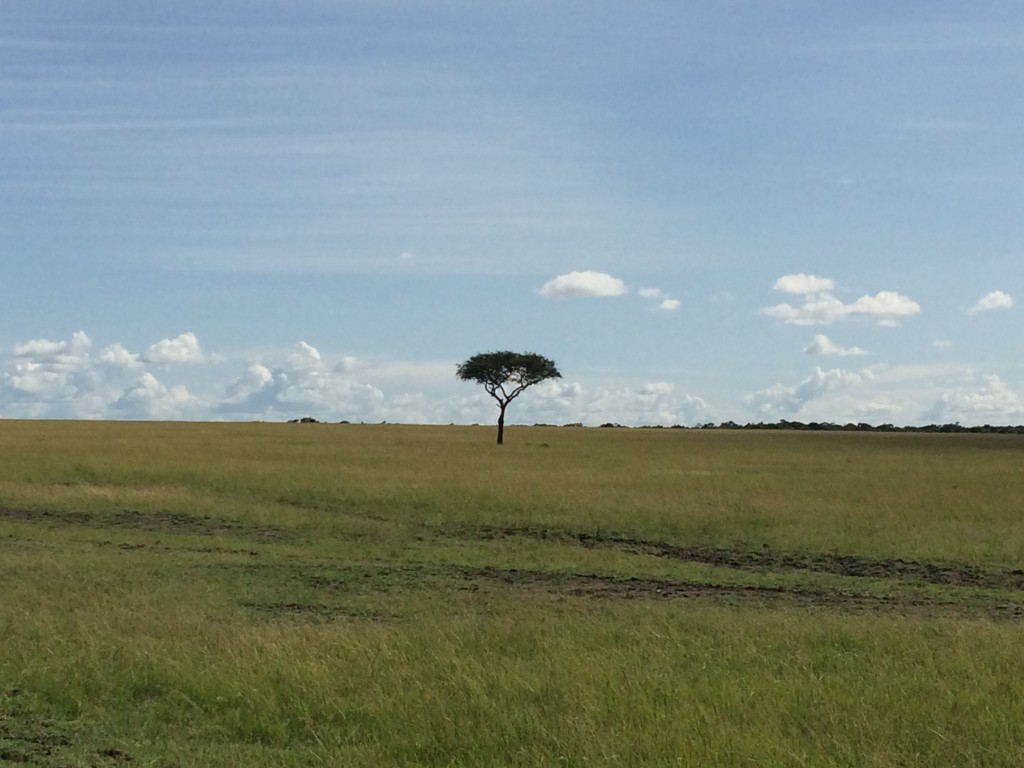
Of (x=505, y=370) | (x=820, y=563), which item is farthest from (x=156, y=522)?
(x=505, y=370)

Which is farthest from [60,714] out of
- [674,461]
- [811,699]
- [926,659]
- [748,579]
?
[674,461]

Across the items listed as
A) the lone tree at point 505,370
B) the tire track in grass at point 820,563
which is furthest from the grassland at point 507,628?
the lone tree at point 505,370

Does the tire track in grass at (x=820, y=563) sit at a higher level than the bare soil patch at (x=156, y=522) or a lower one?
higher

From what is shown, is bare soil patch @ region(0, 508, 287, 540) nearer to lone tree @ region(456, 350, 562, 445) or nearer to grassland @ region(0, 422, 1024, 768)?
grassland @ region(0, 422, 1024, 768)

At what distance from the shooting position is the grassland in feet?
30.6

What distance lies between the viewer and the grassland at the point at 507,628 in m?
9.31

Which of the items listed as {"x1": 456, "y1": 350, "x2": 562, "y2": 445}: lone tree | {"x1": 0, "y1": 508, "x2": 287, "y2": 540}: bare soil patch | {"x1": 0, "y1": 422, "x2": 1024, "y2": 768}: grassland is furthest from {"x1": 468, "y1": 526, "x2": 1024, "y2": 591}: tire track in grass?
{"x1": 456, "y1": 350, "x2": 562, "y2": 445}: lone tree

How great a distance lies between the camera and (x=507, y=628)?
1355 cm

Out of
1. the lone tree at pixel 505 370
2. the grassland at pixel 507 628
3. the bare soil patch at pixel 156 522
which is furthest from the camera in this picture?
the lone tree at pixel 505 370

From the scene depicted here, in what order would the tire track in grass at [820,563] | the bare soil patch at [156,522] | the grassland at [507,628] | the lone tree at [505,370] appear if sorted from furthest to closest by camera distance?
the lone tree at [505,370]
the bare soil patch at [156,522]
the tire track in grass at [820,563]
the grassland at [507,628]

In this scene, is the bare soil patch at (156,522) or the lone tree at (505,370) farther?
the lone tree at (505,370)

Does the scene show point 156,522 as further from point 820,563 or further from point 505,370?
point 505,370

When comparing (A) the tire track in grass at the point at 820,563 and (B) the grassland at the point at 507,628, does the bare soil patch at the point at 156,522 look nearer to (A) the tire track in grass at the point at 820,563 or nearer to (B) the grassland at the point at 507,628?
(B) the grassland at the point at 507,628

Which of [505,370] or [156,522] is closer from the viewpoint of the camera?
[156,522]
